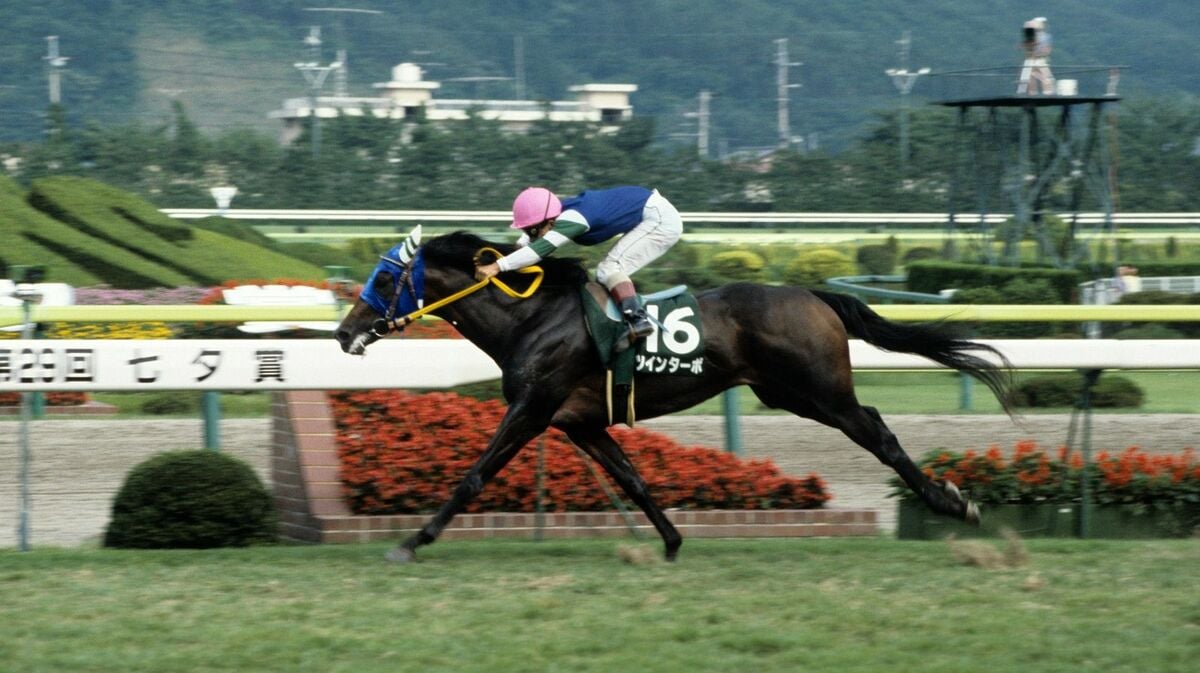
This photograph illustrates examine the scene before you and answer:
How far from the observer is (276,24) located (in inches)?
3932

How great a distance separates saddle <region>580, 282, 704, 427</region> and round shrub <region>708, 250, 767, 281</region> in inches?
776

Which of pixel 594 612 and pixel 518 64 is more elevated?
pixel 518 64

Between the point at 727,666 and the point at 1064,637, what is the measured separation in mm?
997

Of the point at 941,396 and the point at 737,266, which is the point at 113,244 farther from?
the point at 941,396

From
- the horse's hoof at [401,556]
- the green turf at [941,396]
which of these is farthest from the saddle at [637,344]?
the green turf at [941,396]

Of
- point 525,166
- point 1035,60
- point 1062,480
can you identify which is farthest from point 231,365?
point 525,166

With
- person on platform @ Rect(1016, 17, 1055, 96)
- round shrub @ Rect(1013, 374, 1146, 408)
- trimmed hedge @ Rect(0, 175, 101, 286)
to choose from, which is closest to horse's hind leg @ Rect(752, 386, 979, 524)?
round shrub @ Rect(1013, 374, 1146, 408)

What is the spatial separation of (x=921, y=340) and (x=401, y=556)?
2.36 m

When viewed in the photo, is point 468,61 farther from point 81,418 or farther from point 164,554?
point 164,554

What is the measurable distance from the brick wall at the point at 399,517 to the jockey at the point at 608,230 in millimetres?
1196

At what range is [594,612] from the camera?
5.08m

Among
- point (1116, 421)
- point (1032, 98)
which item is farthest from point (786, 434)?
point (1032, 98)

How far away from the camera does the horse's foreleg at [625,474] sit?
6.30 meters

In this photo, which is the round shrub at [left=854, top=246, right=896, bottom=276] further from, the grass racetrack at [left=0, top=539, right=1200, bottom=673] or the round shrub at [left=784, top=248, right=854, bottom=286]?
the grass racetrack at [left=0, top=539, right=1200, bottom=673]
